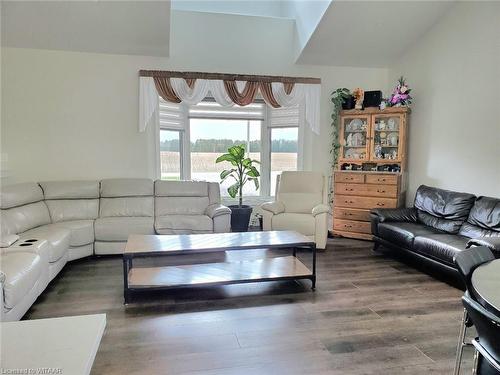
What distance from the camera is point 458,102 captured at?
4.42 m

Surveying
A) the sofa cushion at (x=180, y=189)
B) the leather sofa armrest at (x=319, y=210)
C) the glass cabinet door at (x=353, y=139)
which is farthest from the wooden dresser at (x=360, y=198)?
the sofa cushion at (x=180, y=189)

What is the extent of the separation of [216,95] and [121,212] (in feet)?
7.17

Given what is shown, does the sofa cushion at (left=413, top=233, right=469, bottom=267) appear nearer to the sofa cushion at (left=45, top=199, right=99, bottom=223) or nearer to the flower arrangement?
the flower arrangement

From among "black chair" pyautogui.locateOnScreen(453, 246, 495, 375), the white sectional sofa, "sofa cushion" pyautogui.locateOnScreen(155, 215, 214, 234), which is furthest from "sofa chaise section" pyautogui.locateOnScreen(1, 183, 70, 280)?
"black chair" pyautogui.locateOnScreen(453, 246, 495, 375)

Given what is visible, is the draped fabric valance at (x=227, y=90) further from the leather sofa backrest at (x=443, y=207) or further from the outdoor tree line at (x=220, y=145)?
the leather sofa backrest at (x=443, y=207)

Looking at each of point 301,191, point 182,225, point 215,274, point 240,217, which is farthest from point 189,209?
point 215,274

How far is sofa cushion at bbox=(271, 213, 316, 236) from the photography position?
4.58 metres

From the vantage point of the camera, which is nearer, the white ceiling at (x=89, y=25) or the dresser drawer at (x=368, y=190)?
the white ceiling at (x=89, y=25)

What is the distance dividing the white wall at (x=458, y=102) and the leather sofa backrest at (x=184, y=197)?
300 centimetres

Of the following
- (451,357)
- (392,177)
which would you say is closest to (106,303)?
(451,357)

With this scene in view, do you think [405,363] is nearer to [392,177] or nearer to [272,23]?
[392,177]

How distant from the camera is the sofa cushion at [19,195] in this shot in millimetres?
3776

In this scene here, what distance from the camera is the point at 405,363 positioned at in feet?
7.28

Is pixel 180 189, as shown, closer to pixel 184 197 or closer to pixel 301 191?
pixel 184 197
